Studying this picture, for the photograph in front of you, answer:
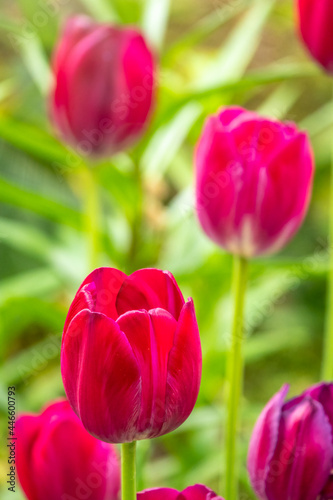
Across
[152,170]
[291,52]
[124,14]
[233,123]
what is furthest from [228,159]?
[291,52]

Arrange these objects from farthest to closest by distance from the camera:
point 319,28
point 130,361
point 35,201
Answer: point 35,201 → point 319,28 → point 130,361

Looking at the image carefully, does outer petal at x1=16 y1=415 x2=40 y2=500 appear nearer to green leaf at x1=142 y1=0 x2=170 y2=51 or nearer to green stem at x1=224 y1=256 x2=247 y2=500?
green stem at x1=224 y1=256 x2=247 y2=500

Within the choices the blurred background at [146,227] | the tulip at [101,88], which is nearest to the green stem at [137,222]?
the blurred background at [146,227]

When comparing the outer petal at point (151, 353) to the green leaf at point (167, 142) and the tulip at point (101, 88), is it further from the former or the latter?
the green leaf at point (167, 142)

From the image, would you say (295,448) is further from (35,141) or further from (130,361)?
(35,141)

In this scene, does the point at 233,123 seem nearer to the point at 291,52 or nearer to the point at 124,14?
the point at 124,14

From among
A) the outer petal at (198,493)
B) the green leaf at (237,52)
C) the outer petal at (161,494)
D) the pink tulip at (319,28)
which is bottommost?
the green leaf at (237,52)

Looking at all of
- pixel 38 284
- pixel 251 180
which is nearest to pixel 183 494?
pixel 251 180
